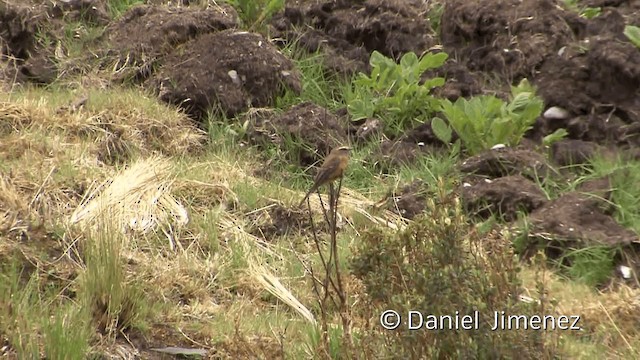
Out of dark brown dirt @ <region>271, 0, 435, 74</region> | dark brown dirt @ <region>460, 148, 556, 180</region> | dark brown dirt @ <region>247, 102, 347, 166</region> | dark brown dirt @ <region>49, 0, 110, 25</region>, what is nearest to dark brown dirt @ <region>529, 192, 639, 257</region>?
dark brown dirt @ <region>460, 148, 556, 180</region>

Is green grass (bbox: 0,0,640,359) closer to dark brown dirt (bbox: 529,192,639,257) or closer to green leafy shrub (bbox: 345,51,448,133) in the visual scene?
dark brown dirt (bbox: 529,192,639,257)

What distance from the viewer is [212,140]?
20.2ft

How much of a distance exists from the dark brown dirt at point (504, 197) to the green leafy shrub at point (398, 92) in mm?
1049

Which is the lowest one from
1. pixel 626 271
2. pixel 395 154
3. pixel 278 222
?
pixel 395 154

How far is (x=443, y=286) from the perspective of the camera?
3.55 metres

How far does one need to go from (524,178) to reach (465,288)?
1993 mm

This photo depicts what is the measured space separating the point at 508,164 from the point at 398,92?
999mm

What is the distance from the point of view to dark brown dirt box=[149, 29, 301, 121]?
6395 mm

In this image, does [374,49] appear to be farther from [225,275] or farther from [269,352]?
[269,352]

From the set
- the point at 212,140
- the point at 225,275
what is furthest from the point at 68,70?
the point at 225,275

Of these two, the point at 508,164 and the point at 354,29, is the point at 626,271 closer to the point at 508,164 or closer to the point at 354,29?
the point at 508,164

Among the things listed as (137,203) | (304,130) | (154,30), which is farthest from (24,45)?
(137,203)

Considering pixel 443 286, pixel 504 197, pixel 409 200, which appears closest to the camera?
pixel 443 286

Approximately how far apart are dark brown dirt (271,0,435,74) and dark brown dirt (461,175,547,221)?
5.79 ft
